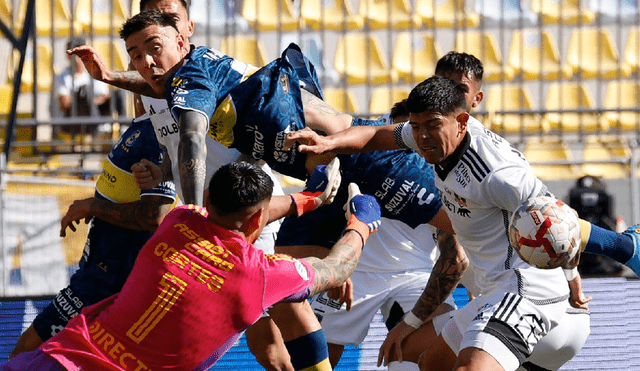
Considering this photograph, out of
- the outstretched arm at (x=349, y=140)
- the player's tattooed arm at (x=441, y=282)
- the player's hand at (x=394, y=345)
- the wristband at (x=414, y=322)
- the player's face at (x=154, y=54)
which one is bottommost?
the player's hand at (x=394, y=345)

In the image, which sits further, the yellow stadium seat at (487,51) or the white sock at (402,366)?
the yellow stadium seat at (487,51)

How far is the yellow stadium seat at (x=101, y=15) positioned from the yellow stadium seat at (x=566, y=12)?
5.90 meters

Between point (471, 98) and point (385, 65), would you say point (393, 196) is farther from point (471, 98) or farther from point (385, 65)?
point (385, 65)

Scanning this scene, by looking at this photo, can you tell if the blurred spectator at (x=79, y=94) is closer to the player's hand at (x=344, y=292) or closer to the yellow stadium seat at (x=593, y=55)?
the yellow stadium seat at (x=593, y=55)

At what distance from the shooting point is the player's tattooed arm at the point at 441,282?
4785 millimetres

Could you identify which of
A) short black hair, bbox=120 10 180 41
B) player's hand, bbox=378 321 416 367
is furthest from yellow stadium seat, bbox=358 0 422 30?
player's hand, bbox=378 321 416 367

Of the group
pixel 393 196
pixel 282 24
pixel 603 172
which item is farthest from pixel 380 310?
pixel 282 24

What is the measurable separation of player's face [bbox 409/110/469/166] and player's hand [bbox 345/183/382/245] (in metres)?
0.33

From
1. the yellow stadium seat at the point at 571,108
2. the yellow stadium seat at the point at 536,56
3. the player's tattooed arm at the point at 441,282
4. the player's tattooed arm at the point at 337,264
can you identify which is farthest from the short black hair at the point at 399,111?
the yellow stadium seat at the point at 536,56

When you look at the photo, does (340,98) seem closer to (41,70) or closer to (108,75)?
(41,70)

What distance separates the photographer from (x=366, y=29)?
12977 millimetres

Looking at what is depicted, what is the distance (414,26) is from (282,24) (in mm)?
1900

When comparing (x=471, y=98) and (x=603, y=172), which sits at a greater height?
(x=471, y=98)

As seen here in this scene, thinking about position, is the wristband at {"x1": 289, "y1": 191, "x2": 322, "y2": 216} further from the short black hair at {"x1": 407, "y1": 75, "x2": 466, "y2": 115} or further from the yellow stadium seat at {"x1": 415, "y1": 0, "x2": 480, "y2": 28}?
the yellow stadium seat at {"x1": 415, "y1": 0, "x2": 480, "y2": 28}
